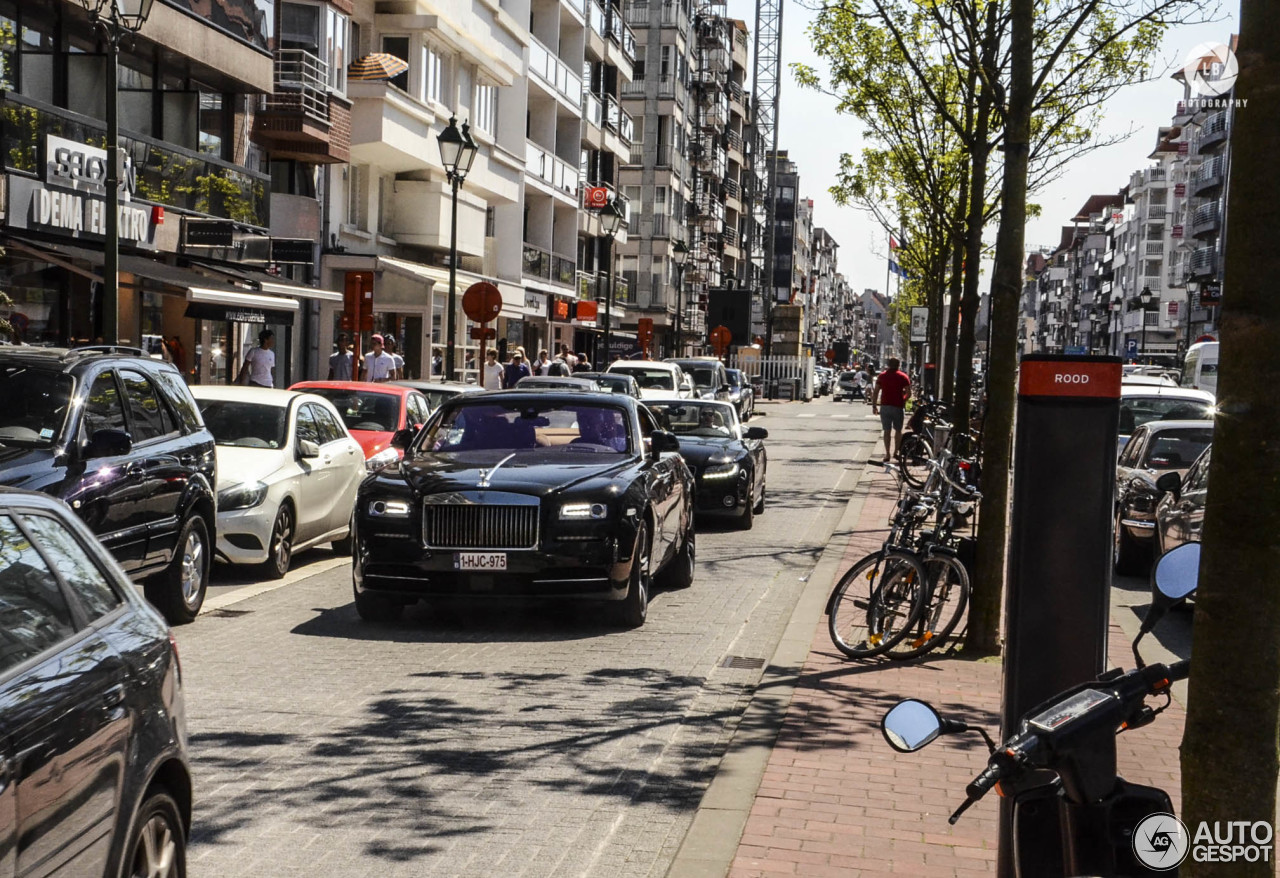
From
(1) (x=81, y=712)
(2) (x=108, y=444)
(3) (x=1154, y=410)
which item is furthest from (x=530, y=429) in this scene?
(3) (x=1154, y=410)

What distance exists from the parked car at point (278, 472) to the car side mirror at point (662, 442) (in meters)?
2.87

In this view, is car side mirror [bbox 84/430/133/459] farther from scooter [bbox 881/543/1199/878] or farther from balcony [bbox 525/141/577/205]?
balcony [bbox 525/141/577/205]

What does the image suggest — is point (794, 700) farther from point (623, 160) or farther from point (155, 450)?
point (623, 160)

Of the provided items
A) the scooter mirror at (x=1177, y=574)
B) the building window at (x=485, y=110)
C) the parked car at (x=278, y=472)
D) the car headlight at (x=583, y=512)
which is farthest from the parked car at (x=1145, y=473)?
the building window at (x=485, y=110)

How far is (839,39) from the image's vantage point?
30.1 meters

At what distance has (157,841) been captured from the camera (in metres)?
4.23

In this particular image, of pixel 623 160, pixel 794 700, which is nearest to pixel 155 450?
pixel 794 700

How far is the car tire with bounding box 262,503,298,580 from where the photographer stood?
13.2 m

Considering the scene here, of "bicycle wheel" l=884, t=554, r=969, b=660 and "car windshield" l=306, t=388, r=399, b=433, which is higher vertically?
"car windshield" l=306, t=388, r=399, b=433

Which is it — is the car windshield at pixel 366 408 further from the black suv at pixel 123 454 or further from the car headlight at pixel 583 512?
the car headlight at pixel 583 512

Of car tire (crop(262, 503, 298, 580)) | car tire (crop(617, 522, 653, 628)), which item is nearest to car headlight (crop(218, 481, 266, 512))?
car tire (crop(262, 503, 298, 580))

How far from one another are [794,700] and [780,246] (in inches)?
6178

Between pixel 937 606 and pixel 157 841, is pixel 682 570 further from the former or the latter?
pixel 157 841

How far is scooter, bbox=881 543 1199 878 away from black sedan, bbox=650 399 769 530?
14787 millimetres
